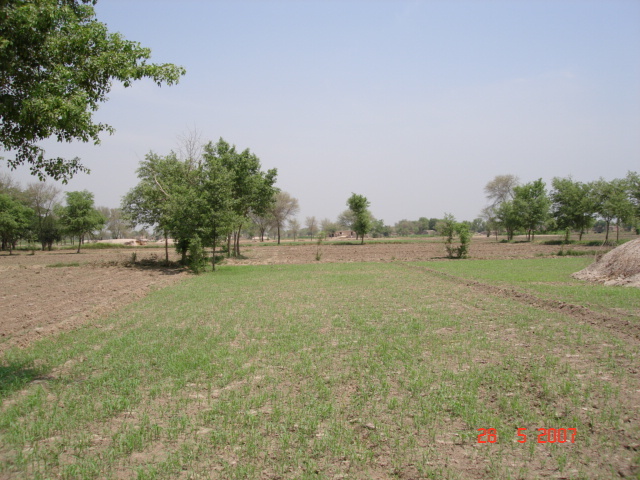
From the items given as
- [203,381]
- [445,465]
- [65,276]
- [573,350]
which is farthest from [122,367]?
[65,276]

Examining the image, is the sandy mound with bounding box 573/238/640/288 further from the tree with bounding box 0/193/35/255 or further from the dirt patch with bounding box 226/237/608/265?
the tree with bounding box 0/193/35/255

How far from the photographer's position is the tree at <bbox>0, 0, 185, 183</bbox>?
269 inches

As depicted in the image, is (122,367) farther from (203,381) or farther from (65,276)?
(65,276)

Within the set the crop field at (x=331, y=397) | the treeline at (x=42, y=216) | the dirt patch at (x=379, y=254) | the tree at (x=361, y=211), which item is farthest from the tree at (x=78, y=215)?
the crop field at (x=331, y=397)

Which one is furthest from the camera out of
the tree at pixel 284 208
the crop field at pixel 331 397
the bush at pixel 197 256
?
the tree at pixel 284 208

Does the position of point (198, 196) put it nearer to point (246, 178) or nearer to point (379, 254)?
point (246, 178)

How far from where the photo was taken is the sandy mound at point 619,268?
1955cm

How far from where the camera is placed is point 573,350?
9.15 m

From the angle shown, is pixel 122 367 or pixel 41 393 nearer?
pixel 41 393

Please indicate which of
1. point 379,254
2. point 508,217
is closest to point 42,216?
point 379,254

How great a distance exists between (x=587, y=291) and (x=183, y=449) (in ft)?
62.9
